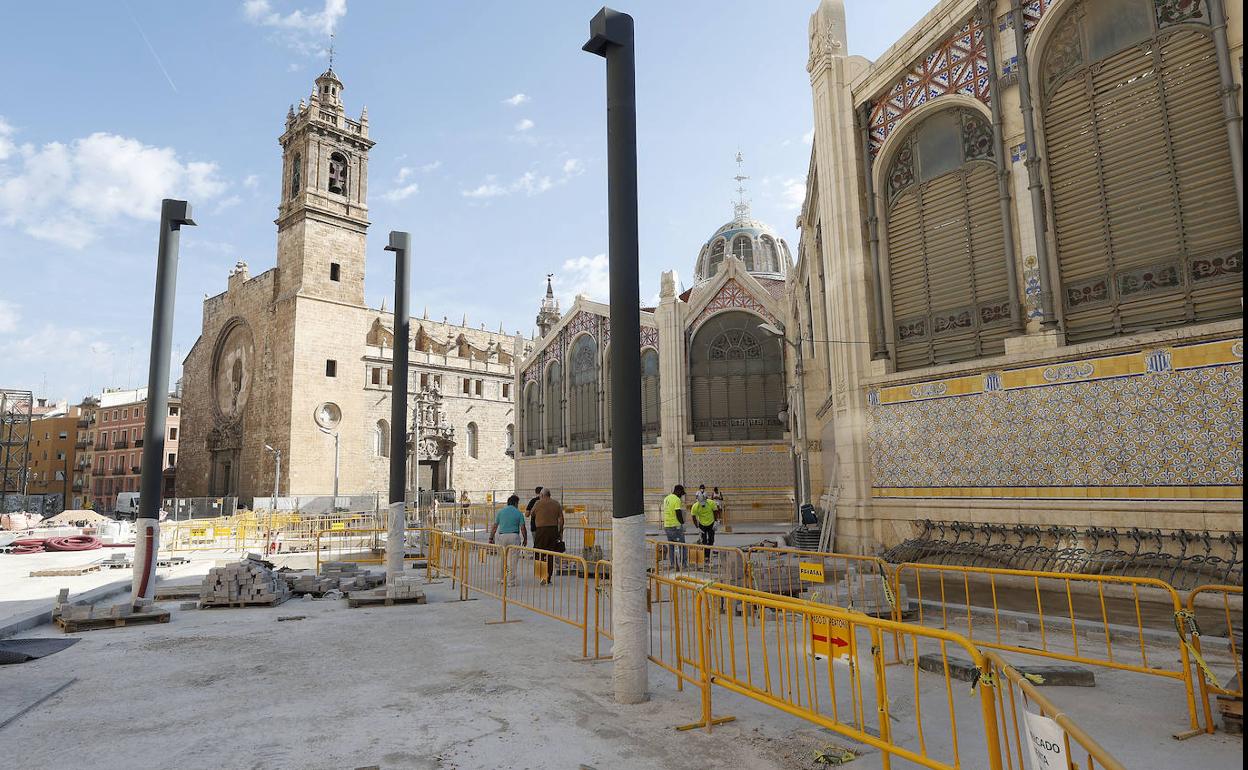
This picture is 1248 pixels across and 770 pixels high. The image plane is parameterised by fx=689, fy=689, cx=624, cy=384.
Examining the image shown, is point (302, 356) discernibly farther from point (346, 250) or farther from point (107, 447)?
point (107, 447)

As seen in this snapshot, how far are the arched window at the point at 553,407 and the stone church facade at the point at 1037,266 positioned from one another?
21.5 metres

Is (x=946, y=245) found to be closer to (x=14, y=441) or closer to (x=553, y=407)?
(x=553, y=407)

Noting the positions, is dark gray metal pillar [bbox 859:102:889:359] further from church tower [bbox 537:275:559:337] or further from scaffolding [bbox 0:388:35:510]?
scaffolding [bbox 0:388:35:510]

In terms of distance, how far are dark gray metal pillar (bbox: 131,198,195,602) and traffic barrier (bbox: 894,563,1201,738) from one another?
369 inches

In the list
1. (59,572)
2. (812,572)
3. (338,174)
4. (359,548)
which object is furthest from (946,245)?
(338,174)

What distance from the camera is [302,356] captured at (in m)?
40.5

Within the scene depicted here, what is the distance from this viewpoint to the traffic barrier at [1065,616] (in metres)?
5.47

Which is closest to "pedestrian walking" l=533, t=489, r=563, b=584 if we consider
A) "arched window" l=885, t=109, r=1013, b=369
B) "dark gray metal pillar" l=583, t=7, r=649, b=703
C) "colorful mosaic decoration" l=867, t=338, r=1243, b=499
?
"colorful mosaic decoration" l=867, t=338, r=1243, b=499

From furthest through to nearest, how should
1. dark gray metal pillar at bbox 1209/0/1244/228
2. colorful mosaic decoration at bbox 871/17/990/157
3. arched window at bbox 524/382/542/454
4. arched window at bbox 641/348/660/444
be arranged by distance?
arched window at bbox 524/382/542/454
arched window at bbox 641/348/660/444
colorful mosaic decoration at bbox 871/17/990/157
dark gray metal pillar at bbox 1209/0/1244/228

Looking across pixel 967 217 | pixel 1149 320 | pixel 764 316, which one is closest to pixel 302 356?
pixel 764 316

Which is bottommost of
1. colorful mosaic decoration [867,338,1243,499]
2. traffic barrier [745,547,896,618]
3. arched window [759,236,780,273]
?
traffic barrier [745,547,896,618]

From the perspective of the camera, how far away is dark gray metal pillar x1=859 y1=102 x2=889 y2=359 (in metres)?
13.3

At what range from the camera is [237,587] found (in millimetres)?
9789

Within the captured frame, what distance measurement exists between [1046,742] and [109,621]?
394 inches
